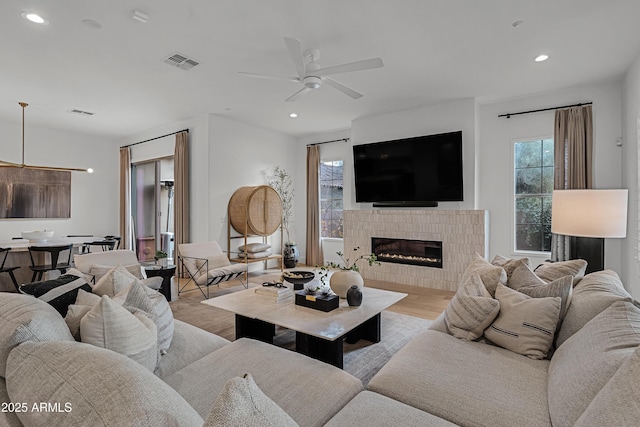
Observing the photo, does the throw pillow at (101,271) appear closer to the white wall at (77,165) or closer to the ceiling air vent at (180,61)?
→ the ceiling air vent at (180,61)

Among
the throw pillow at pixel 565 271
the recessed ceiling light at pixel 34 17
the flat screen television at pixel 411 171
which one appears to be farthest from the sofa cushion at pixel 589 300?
the recessed ceiling light at pixel 34 17

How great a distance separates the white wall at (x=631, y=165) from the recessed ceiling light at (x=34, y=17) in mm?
5478

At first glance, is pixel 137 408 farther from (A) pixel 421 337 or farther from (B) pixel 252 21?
(B) pixel 252 21

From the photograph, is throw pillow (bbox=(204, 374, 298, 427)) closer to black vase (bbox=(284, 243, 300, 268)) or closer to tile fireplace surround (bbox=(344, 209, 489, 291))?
tile fireplace surround (bbox=(344, 209, 489, 291))

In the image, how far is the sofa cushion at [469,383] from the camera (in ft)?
4.22

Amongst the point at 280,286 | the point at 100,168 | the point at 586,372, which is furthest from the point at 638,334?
the point at 100,168

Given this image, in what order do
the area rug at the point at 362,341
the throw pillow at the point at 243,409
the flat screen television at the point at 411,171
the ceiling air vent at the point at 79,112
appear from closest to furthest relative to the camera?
the throw pillow at the point at 243,409 < the area rug at the point at 362,341 < the flat screen television at the point at 411,171 < the ceiling air vent at the point at 79,112

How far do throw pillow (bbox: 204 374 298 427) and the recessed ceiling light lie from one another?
3.45 metres

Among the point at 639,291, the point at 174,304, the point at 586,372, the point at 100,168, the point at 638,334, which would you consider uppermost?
the point at 100,168

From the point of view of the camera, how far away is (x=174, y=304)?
408 centimetres

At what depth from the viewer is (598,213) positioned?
8.86ft

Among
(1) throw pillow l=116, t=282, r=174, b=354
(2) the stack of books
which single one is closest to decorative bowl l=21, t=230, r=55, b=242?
(2) the stack of books

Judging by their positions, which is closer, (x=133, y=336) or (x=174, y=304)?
(x=133, y=336)

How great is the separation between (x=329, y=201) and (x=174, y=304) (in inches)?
148
